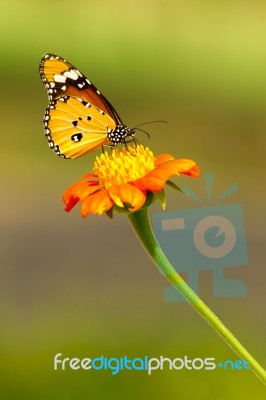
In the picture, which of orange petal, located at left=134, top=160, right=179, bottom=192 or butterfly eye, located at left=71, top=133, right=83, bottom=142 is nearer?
orange petal, located at left=134, top=160, right=179, bottom=192

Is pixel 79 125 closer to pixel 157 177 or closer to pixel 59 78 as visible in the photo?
pixel 59 78

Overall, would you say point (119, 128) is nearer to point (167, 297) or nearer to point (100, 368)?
point (167, 297)

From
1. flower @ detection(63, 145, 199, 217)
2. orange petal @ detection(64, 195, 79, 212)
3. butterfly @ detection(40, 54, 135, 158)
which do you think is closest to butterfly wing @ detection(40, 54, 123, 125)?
butterfly @ detection(40, 54, 135, 158)

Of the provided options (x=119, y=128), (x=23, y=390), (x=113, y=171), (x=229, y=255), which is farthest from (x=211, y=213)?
(x=23, y=390)

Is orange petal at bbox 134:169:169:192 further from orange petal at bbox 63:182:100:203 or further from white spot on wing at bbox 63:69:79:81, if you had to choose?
white spot on wing at bbox 63:69:79:81

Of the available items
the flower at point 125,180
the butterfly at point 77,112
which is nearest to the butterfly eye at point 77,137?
the butterfly at point 77,112

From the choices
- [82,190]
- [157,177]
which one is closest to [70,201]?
[82,190]

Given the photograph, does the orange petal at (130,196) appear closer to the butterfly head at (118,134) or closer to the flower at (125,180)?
the flower at (125,180)
